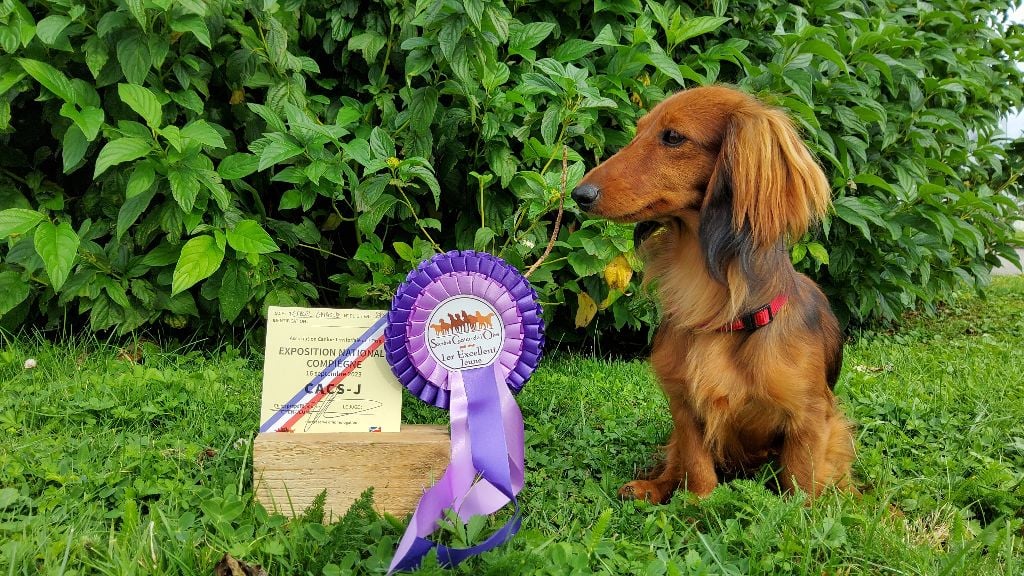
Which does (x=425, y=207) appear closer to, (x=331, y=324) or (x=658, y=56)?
(x=658, y=56)

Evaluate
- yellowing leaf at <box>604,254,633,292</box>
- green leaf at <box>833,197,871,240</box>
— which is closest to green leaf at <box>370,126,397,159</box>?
yellowing leaf at <box>604,254,633,292</box>

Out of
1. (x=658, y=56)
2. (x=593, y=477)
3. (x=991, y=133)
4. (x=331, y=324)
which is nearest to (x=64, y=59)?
(x=331, y=324)

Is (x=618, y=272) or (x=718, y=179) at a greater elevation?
(x=718, y=179)

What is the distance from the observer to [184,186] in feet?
8.93

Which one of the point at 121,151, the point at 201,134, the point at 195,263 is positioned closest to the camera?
the point at 121,151

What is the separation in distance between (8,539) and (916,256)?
14.2 ft

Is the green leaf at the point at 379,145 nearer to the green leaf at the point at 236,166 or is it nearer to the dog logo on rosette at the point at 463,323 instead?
the green leaf at the point at 236,166

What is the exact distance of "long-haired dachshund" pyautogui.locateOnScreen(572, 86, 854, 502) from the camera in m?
1.99

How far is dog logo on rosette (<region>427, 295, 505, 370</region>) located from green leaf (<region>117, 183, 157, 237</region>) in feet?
4.87

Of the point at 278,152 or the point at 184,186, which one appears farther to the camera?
the point at 184,186

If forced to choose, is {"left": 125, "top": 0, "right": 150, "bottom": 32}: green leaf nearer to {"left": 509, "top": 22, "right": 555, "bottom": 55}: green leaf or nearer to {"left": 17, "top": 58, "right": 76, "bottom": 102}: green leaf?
{"left": 17, "top": 58, "right": 76, "bottom": 102}: green leaf

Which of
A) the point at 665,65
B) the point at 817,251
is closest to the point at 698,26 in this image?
the point at 665,65

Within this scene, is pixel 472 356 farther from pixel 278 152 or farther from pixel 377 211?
pixel 278 152

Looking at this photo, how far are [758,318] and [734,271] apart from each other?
148mm
